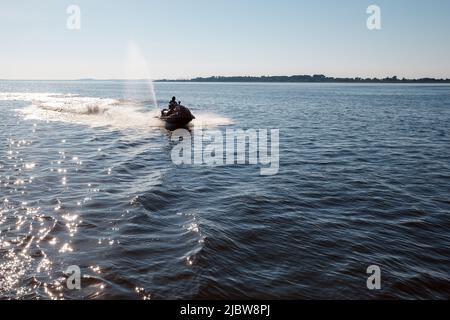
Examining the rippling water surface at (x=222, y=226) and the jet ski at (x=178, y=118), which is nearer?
the rippling water surface at (x=222, y=226)

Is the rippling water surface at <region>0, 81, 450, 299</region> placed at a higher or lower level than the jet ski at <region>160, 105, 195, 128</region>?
lower

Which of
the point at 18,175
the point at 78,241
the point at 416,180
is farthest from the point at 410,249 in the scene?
the point at 18,175

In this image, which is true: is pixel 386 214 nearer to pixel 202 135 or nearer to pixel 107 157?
pixel 107 157

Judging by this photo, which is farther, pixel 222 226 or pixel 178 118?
pixel 178 118

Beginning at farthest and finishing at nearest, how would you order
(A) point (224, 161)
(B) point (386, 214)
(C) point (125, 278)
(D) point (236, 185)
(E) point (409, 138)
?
(E) point (409, 138) < (A) point (224, 161) < (D) point (236, 185) < (B) point (386, 214) < (C) point (125, 278)

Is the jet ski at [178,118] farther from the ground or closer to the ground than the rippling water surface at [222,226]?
farther from the ground

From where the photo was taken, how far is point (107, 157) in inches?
794

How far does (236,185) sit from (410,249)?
719cm

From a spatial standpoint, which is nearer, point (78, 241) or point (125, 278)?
point (125, 278)

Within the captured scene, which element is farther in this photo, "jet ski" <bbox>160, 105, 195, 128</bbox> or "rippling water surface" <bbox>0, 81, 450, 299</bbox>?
"jet ski" <bbox>160, 105, 195, 128</bbox>

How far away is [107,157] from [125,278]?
13142mm

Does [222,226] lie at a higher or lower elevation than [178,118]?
lower

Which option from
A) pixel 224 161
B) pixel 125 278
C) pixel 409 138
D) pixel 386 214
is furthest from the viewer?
pixel 409 138
